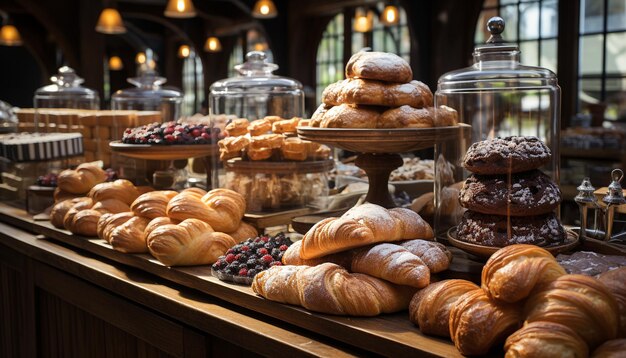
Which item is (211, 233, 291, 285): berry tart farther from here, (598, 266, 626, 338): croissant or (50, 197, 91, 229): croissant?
(50, 197, 91, 229): croissant

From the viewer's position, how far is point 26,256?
96.7 inches

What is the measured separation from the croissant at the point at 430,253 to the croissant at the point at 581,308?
0.33m

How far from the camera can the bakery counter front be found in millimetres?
1305

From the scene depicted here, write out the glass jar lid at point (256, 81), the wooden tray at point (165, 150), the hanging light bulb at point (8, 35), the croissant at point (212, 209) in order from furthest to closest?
1. the hanging light bulb at point (8, 35)
2. the glass jar lid at point (256, 81)
3. the wooden tray at point (165, 150)
4. the croissant at point (212, 209)

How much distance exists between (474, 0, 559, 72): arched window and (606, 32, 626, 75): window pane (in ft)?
1.86

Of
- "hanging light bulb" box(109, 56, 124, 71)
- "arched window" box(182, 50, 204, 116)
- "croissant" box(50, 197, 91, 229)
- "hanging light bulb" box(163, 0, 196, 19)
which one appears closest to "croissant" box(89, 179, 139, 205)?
"croissant" box(50, 197, 91, 229)

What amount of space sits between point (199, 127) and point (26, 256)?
781 millimetres

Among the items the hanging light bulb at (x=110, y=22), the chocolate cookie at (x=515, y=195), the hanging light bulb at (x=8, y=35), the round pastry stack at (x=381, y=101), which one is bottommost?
the chocolate cookie at (x=515, y=195)

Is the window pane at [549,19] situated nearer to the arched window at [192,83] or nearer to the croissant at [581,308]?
the croissant at [581,308]

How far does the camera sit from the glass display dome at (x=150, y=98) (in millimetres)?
3703

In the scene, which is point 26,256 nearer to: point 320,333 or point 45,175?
point 45,175

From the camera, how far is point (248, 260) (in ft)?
5.33

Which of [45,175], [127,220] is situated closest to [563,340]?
[127,220]


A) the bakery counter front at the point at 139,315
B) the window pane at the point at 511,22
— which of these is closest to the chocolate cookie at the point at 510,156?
the bakery counter front at the point at 139,315
